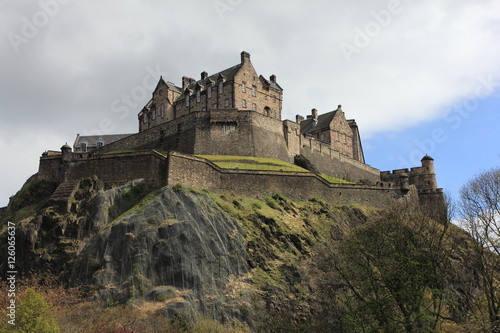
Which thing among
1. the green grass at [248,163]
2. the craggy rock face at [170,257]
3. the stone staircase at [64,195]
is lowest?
the craggy rock face at [170,257]

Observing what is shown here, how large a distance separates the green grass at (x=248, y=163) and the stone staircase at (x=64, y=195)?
1251 centimetres

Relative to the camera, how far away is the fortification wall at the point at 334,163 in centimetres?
6269

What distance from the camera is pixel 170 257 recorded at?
36.2 m

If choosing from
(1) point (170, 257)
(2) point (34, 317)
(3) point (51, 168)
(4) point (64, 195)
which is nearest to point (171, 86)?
(3) point (51, 168)

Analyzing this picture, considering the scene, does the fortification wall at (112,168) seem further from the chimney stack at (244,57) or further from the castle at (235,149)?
the chimney stack at (244,57)

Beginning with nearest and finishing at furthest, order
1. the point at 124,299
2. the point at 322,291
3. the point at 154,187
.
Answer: the point at 124,299 → the point at 322,291 → the point at 154,187

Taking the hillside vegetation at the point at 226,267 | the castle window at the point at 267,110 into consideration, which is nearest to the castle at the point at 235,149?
the castle window at the point at 267,110

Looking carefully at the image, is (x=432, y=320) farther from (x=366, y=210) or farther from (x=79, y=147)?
(x=79, y=147)

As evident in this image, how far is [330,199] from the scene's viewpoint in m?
51.3

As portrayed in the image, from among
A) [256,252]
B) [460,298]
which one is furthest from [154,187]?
[460,298]

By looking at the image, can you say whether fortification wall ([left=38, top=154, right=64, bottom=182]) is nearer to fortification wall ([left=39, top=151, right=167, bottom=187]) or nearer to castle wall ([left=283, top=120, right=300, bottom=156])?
fortification wall ([left=39, top=151, right=167, bottom=187])

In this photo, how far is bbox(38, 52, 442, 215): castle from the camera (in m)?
45.1

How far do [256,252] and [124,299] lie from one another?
10.4 metres

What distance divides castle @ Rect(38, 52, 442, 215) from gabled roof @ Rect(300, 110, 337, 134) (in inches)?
7.0
